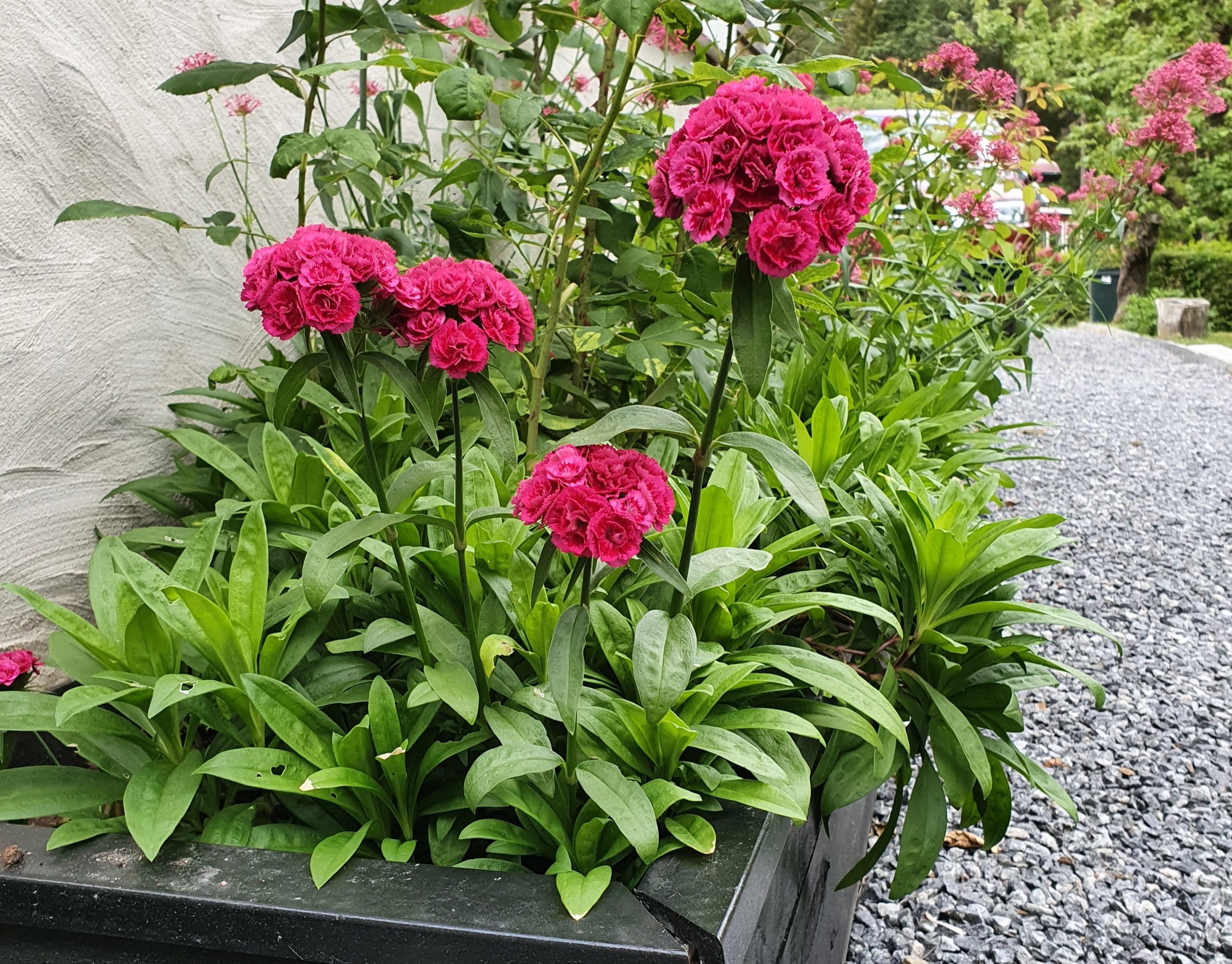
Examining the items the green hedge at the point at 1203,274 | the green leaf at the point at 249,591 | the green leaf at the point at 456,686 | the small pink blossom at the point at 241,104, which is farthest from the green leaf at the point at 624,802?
the green hedge at the point at 1203,274

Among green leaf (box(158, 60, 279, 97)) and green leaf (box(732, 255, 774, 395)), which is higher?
green leaf (box(158, 60, 279, 97))

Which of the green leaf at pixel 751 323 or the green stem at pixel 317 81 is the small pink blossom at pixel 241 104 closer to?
the green stem at pixel 317 81

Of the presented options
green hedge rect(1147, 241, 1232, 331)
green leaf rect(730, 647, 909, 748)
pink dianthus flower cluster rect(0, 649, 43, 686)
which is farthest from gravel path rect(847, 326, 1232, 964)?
green hedge rect(1147, 241, 1232, 331)

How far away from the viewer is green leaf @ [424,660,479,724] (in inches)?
45.0

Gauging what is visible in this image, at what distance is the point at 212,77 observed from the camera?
166 cm

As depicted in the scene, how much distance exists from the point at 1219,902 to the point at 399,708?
1.91 metres

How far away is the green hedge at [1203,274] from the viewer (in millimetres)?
12914

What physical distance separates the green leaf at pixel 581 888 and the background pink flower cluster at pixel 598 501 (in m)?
0.35

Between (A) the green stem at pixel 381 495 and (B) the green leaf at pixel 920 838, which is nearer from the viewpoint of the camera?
(A) the green stem at pixel 381 495

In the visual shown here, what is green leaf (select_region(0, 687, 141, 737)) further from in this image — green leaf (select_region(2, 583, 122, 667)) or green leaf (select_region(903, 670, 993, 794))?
green leaf (select_region(903, 670, 993, 794))

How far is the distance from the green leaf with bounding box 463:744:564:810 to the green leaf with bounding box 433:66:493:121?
98cm

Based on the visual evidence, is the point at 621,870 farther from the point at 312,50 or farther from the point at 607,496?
the point at 312,50

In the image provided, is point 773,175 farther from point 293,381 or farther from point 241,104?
point 241,104

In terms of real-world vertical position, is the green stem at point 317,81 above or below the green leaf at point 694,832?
above
